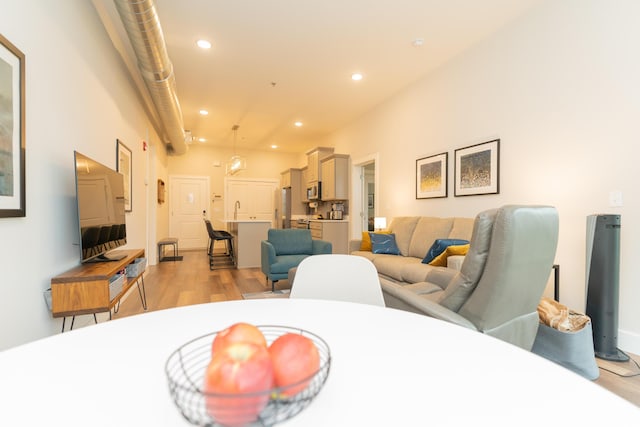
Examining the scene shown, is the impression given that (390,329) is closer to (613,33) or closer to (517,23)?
(613,33)

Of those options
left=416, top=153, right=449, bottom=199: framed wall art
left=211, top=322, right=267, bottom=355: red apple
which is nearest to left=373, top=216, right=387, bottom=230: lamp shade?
left=416, top=153, right=449, bottom=199: framed wall art

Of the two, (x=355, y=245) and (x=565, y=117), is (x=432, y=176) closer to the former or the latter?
(x=355, y=245)

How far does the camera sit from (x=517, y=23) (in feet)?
10.2

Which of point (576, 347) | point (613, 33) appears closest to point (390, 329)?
point (576, 347)

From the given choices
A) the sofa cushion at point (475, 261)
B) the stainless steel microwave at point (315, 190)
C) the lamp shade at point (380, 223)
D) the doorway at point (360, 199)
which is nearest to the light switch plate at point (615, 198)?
the sofa cushion at point (475, 261)

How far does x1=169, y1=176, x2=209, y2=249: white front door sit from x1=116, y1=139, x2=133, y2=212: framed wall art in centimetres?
466

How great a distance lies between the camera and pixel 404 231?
14.3ft

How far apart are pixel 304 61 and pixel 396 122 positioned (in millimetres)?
1844

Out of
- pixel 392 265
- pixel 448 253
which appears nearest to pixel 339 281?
pixel 448 253

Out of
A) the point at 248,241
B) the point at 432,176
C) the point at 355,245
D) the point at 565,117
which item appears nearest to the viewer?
the point at 565,117

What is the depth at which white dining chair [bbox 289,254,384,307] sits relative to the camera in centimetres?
141

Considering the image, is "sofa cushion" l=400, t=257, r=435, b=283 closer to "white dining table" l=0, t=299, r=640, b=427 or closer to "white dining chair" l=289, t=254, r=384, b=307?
"white dining chair" l=289, t=254, r=384, b=307

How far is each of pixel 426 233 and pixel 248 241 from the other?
3245 mm

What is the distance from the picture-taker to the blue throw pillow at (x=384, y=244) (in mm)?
4246
